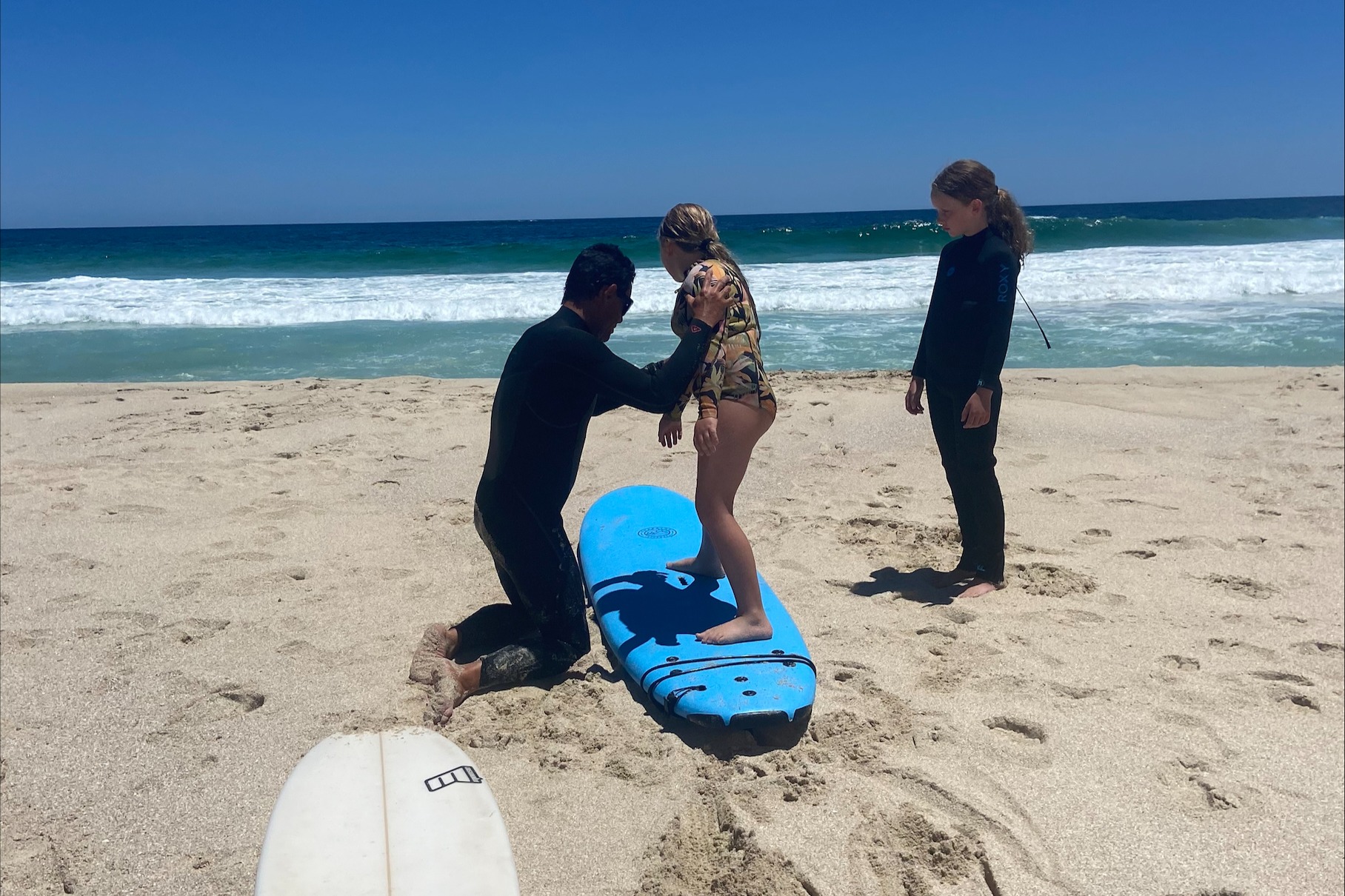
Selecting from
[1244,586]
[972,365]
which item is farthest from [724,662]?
[1244,586]

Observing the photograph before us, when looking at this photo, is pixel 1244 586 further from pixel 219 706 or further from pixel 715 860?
pixel 219 706

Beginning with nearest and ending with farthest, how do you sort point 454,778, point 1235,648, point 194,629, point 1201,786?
point 454,778
point 1201,786
point 1235,648
point 194,629

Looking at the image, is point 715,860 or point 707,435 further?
point 707,435

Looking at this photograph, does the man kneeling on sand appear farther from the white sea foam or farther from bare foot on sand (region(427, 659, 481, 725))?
the white sea foam

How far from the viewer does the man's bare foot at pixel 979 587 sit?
3.87 meters

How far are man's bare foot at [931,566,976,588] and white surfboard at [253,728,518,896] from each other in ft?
7.87

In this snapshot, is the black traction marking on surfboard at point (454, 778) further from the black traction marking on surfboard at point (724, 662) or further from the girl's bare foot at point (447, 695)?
the black traction marking on surfboard at point (724, 662)

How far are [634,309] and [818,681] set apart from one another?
1099 centimetres

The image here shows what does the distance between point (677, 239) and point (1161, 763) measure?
7.17 ft

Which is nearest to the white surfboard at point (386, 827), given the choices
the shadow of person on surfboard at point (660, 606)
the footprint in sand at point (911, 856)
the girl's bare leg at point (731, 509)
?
the footprint in sand at point (911, 856)

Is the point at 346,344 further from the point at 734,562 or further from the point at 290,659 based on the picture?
the point at 734,562

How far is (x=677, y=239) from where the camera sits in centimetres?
304

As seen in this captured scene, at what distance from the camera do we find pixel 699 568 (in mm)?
3709

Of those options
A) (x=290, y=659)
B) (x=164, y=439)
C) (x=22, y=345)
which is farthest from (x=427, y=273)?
(x=290, y=659)
